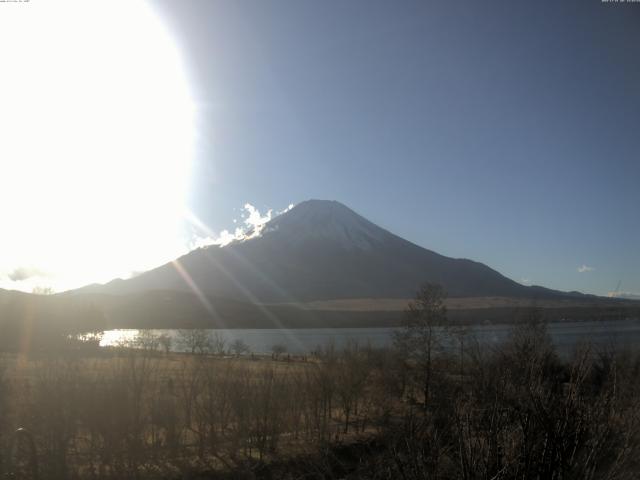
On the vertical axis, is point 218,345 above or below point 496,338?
A: below

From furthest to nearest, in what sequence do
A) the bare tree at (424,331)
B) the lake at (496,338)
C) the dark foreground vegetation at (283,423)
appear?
the bare tree at (424,331)
the lake at (496,338)
the dark foreground vegetation at (283,423)

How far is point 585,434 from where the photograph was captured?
4148mm

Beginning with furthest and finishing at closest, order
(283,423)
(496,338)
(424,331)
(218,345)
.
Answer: (218,345)
(496,338)
(424,331)
(283,423)

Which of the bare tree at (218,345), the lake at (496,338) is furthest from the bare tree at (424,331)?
the bare tree at (218,345)

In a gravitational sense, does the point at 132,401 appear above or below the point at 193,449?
above

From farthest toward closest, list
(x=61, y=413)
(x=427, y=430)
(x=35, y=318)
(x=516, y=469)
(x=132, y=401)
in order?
1. (x=35, y=318)
2. (x=132, y=401)
3. (x=61, y=413)
4. (x=427, y=430)
5. (x=516, y=469)

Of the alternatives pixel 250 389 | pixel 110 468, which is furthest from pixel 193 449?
pixel 110 468

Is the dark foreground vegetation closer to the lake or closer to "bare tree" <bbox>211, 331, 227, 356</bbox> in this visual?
the lake

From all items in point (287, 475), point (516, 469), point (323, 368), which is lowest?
point (287, 475)

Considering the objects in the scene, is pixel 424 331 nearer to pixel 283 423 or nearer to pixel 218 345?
pixel 283 423

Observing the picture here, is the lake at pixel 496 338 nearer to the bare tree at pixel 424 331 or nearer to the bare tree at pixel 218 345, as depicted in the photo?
the bare tree at pixel 424 331

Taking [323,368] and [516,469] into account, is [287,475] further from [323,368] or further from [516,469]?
[516,469]

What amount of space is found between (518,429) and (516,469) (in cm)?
48

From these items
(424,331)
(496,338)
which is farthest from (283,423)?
(496,338)
